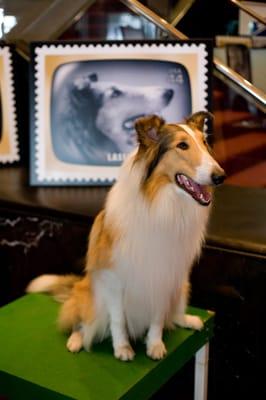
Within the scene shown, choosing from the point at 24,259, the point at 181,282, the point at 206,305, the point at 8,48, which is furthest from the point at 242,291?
the point at 8,48

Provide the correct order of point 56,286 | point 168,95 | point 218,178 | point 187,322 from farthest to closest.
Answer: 1. point 168,95
2. point 56,286
3. point 187,322
4. point 218,178

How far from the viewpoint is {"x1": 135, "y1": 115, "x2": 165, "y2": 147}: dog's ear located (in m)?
1.41

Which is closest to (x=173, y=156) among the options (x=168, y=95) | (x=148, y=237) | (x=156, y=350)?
(x=148, y=237)

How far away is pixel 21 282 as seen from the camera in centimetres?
239

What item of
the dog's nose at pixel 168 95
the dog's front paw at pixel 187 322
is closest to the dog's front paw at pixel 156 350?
the dog's front paw at pixel 187 322

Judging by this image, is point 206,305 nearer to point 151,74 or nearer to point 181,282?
point 181,282

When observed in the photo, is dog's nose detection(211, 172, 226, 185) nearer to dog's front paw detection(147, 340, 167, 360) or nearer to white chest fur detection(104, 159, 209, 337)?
white chest fur detection(104, 159, 209, 337)

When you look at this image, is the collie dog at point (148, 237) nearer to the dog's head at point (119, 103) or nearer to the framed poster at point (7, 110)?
the dog's head at point (119, 103)

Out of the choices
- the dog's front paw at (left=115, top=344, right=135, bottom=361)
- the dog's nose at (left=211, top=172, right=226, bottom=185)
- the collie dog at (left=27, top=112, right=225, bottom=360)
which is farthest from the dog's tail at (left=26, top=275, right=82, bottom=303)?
the dog's nose at (left=211, top=172, right=226, bottom=185)

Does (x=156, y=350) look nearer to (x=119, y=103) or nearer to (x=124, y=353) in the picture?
(x=124, y=353)

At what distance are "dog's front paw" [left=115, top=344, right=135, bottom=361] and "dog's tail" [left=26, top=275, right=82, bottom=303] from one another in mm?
355

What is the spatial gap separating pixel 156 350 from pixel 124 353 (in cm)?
8

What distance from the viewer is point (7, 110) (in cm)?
269

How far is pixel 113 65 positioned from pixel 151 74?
16 cm
